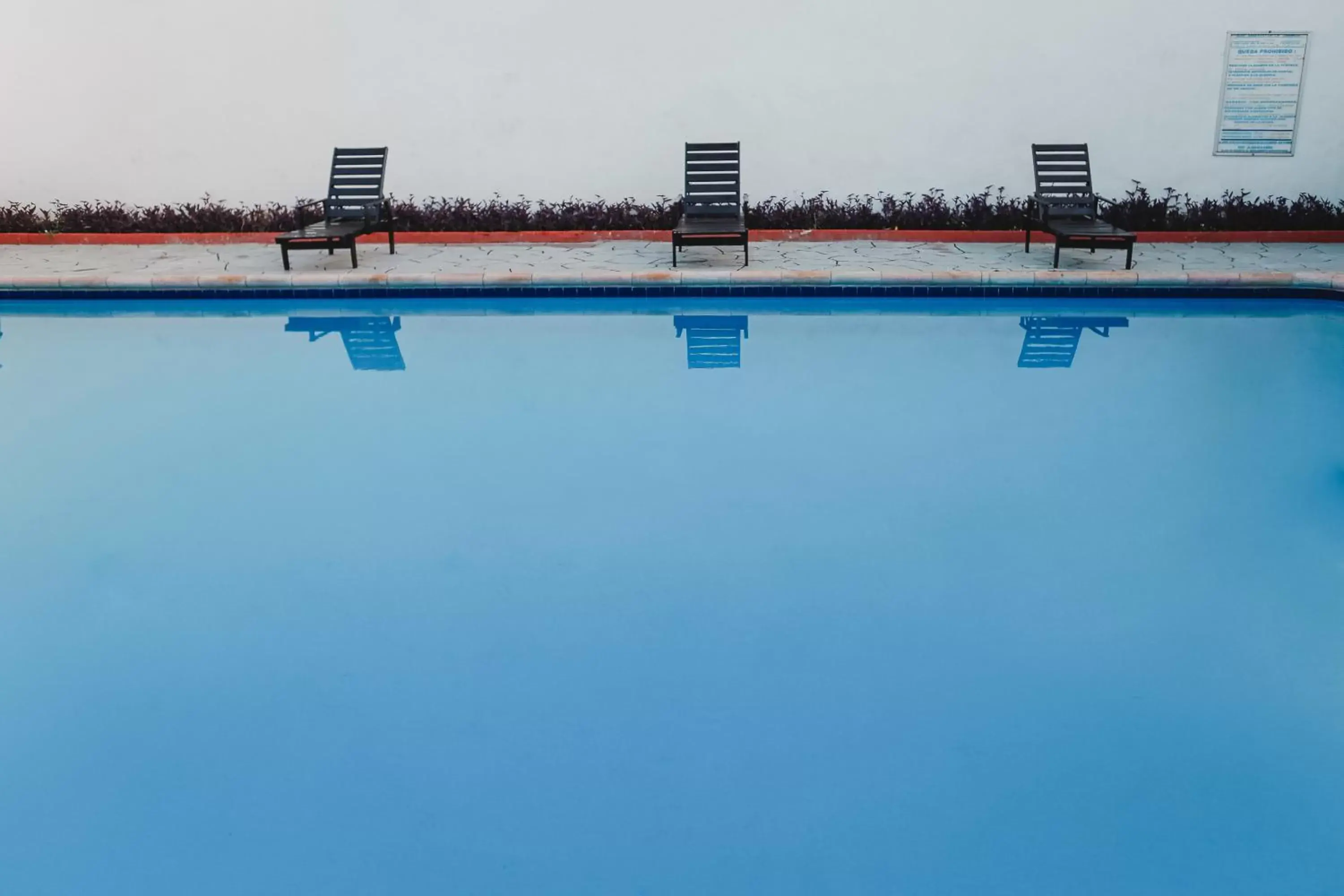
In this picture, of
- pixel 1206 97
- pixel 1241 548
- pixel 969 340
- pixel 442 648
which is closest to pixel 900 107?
pixel 1206 97

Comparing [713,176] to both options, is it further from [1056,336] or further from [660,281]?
[1056,336]

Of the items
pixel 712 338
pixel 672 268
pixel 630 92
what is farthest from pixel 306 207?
pixel 712 338

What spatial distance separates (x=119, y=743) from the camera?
3.64 m

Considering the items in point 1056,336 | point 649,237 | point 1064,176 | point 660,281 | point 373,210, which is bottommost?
point 1056,336

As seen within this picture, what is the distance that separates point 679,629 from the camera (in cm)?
425

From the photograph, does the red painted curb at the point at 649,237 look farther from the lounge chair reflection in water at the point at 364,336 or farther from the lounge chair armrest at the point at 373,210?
the lounge chair reflection in water at the point at 364,336

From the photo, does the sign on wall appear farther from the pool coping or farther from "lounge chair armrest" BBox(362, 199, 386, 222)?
"lounge chair armrest" BBox(362, 199, 386, 222)

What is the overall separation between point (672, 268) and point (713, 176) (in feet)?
3.70

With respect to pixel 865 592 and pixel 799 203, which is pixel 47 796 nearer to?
pixel 865 592

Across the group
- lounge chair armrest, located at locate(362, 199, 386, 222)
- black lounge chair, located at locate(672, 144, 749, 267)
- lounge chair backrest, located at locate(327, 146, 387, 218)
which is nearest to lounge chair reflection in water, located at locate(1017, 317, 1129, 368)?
black lounge chair, located at locate(672, 144, 749, 267)

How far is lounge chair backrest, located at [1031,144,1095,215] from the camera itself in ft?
30.9

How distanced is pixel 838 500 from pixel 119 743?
3.20 m

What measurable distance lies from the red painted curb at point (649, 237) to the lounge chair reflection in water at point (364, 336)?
2.17m

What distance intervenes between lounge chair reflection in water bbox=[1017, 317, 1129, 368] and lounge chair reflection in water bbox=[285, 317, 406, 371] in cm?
431
